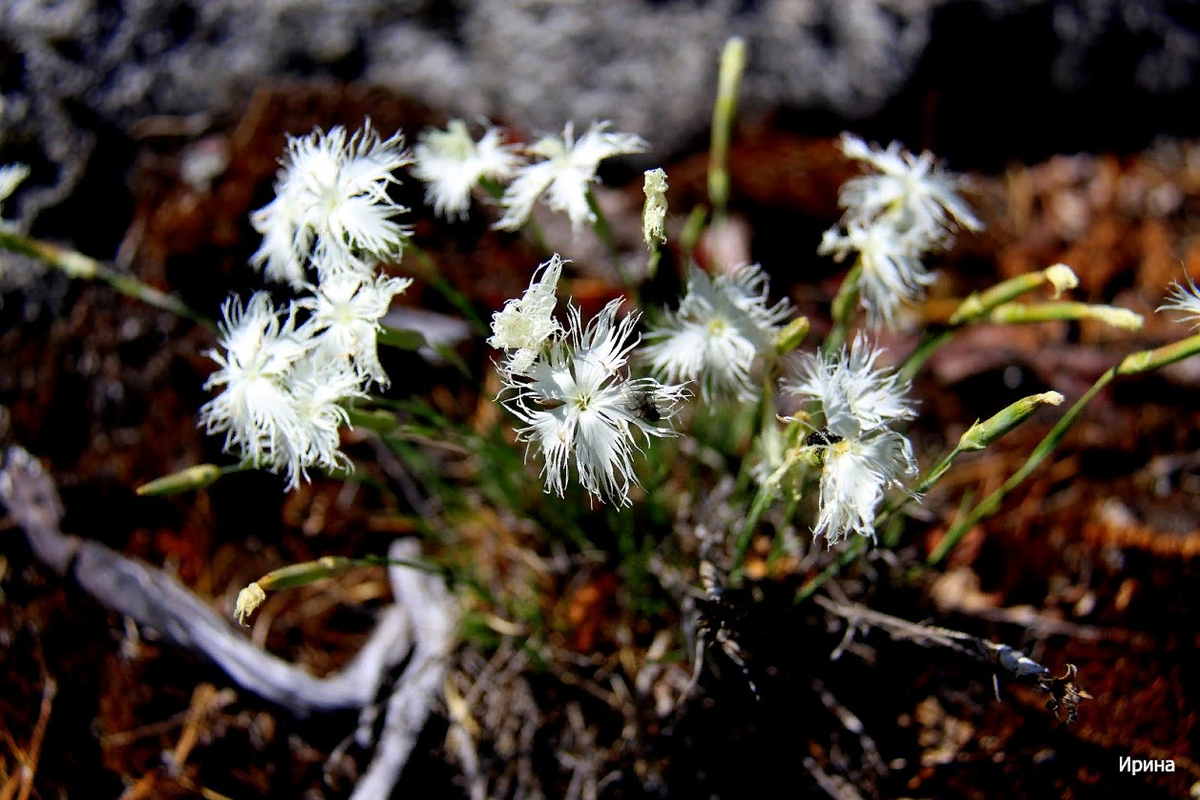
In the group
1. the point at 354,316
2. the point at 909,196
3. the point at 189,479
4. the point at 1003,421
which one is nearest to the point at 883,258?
the point at 909,196

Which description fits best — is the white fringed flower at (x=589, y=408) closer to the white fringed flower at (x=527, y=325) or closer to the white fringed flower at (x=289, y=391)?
the white fringed flower at (x=527, y=325)

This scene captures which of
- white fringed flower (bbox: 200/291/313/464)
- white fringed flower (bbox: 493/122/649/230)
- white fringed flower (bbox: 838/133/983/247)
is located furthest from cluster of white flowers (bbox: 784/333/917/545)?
white fringed flower (bbox: 200/291/313/464)

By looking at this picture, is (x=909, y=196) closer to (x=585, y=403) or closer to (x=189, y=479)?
(x=585, y=403)

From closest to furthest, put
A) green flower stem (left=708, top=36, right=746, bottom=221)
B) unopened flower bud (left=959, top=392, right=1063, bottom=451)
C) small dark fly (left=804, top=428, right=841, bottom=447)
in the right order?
unopened flower bud (left=959, top=392, right=1063, bottom=451)
small dark fly (left=804, top=428, right=841, bottom=447)
green flower stem (left=708, top=36, right=746, bottom=221)

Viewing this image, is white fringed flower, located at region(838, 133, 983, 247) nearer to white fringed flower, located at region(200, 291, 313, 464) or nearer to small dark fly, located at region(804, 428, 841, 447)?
small dark fly, located at region(804, 428, 841, 447)

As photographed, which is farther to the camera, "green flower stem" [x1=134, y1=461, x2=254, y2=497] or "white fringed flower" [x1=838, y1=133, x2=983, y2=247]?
"white fringed flower" [x1=838, y1=133, x2=983, y2=247]

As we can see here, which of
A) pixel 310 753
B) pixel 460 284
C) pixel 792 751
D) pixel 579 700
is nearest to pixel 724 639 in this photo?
pixel 792 751

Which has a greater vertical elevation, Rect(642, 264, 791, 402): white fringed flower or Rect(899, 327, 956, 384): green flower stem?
Rect(642, 264, 791, 402): white fringed flower
